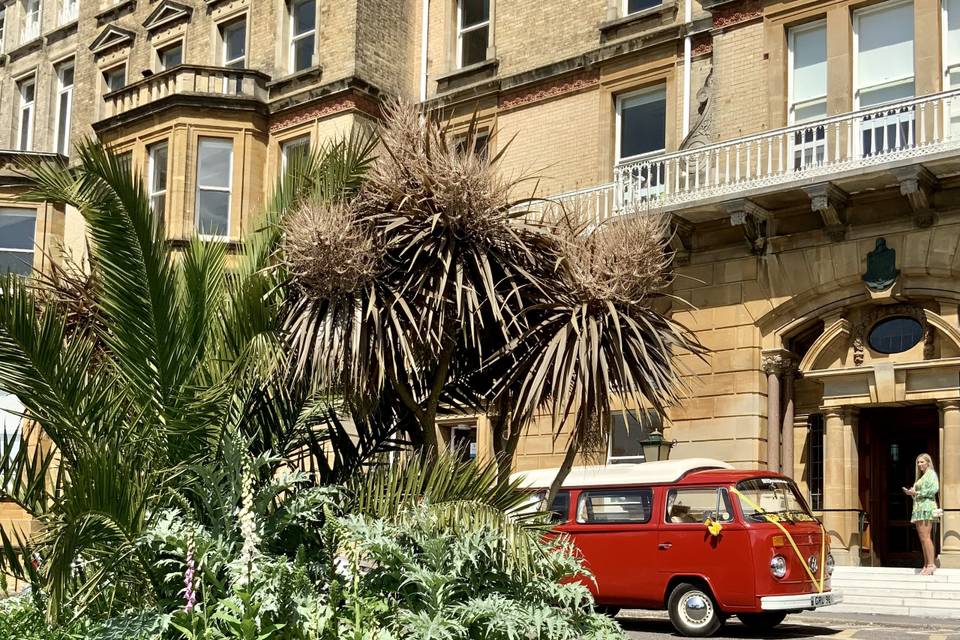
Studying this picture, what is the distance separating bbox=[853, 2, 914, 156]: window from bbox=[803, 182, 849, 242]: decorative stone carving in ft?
2.46

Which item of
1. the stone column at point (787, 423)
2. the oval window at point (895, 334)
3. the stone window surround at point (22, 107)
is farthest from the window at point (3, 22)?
the oval window at point (895, 334)

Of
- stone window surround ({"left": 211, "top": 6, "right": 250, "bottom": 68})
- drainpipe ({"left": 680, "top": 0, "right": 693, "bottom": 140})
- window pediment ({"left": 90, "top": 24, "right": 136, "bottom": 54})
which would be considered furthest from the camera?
window pediment ({"left": 90, "top": 24, "right": 136, "bottom": 54})

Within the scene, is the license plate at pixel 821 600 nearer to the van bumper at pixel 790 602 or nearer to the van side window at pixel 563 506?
the van bumper at pixel 790 602

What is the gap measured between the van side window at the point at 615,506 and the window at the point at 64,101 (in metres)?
23.2

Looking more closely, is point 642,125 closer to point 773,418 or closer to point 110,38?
point 773,418

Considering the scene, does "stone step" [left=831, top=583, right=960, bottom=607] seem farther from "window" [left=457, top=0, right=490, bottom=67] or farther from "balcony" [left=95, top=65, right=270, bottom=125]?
"balcony" [left=95, top=65, right=270, bottom=125]

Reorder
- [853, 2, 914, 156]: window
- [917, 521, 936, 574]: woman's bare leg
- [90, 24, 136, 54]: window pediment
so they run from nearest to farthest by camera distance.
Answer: [917, 521, 936, 574]: woman's bare leg → [853, 2, 914, 156]: window → [90, 24, 136, 54]: window pediment

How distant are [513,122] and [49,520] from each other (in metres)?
17.2

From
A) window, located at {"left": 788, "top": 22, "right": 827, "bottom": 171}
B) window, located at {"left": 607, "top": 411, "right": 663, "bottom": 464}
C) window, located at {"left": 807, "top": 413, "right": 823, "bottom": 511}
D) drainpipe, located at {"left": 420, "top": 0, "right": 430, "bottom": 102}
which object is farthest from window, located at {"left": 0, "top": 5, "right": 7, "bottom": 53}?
window, located at {"left": 807, "top": 413, "right": 823, "bottom": 511}

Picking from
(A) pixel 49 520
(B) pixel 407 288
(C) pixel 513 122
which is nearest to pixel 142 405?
(A) pixel 49 520

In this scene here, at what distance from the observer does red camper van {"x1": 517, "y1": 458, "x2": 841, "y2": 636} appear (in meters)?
13.2

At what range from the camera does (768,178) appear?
1828cm

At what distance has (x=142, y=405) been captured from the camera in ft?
26.8

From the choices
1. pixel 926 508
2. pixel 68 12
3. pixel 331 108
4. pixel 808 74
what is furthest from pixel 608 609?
pixel 68 12
